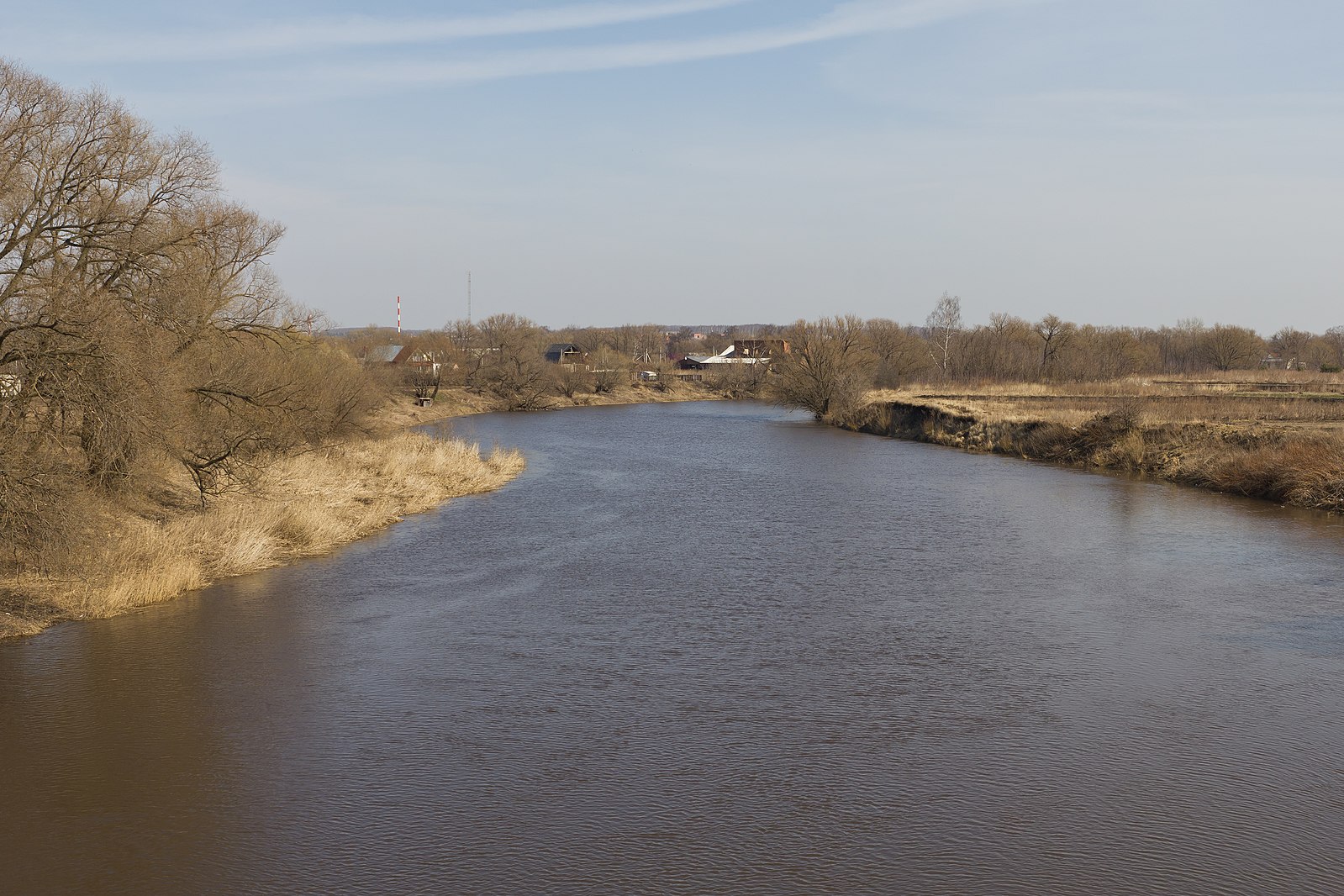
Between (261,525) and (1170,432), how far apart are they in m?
23.6

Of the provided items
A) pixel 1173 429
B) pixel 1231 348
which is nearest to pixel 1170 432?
pixel 1173 429

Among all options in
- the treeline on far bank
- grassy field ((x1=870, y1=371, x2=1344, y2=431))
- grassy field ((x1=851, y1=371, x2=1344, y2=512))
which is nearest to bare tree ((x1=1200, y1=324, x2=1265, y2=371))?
the treeline on far bank

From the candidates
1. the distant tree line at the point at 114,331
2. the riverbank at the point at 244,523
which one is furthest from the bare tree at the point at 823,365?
the distant tree line at the point at 114,331

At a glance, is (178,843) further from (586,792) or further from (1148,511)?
(1148,511)

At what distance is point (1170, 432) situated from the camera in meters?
29.1

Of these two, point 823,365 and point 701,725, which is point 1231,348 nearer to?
point 823,365

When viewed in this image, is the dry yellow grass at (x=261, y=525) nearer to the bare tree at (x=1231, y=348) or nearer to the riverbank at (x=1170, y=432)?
A: the riverbank at (x=1170, y=432)

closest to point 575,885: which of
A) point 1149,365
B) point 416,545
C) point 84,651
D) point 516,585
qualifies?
point 84,651

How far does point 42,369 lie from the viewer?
12.0 metres

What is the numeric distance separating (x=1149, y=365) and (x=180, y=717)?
76604 mm

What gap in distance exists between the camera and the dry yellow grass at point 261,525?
13.0 m

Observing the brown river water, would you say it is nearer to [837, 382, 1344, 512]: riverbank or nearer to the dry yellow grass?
the dry yellow grass

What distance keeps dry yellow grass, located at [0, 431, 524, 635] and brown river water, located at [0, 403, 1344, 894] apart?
45cm

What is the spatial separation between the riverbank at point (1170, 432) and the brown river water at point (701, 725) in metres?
6.32
